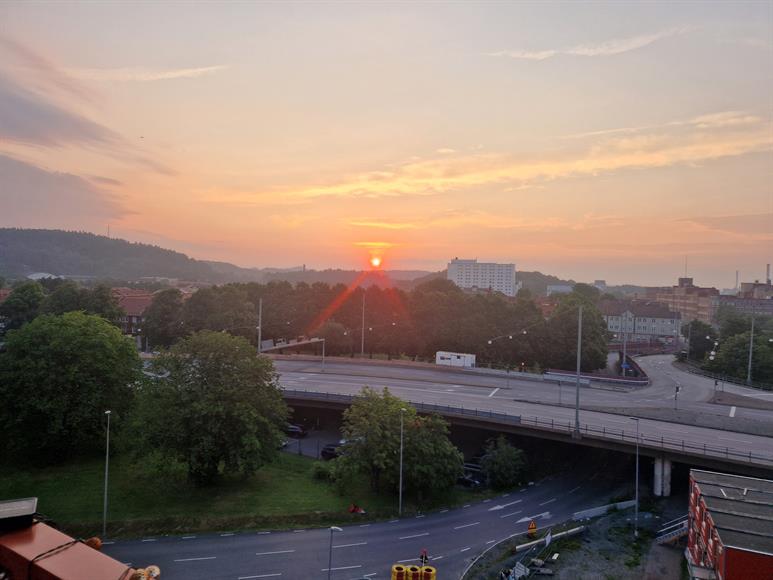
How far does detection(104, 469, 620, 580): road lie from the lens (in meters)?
24.9

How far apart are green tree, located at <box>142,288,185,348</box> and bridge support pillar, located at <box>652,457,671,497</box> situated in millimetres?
65663

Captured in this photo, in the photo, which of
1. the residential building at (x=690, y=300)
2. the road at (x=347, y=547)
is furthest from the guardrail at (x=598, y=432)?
the residential building at (x=690, y=300)

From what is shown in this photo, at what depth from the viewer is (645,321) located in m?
139

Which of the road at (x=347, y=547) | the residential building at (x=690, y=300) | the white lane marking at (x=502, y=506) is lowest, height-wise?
the white lane marking at (x=502, y=506)

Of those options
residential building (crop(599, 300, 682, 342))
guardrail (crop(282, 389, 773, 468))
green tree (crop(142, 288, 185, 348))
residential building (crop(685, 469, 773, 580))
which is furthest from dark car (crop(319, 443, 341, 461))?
residential building (crop(599, 300, 682, 342))

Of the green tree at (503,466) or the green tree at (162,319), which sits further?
the green tree at (162,319)

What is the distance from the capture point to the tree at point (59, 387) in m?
35.2

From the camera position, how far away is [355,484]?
36.0 m

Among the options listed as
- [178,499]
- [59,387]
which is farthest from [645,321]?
[59,387]

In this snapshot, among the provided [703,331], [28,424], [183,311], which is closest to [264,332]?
[183,311]

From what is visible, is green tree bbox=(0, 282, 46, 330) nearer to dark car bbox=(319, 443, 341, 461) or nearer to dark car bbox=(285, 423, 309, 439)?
dark car bbox=(285, 423, 309, 439)

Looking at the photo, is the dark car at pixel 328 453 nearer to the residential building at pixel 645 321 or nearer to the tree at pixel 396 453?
the tree at pixel 396 453

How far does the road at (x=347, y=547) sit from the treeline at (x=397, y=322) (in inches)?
1567

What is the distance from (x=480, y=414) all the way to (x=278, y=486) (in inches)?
642
